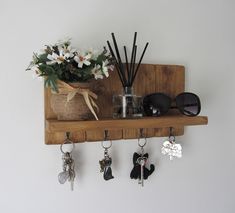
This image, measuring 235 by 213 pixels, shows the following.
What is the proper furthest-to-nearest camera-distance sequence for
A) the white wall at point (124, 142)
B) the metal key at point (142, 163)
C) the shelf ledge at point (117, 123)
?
the metal key at point (142, 163) → the white wall at point (124, 142) → the shelf ledge at point (117, 123)

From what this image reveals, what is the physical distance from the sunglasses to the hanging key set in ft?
0.31

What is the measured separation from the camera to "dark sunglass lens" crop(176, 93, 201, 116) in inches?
34.0

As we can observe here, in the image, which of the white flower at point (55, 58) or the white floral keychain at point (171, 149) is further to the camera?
the white floral keychain at point (171, 149)

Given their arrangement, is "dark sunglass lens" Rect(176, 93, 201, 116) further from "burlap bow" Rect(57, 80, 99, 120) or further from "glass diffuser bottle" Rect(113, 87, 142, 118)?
A: "burlap bow" Rect(57, 80, 99, 120)

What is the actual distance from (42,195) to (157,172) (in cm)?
41

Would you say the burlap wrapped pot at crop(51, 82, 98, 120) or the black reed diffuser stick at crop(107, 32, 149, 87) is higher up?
the black reed diffuser stick at crop(107, 32, 149, 87)

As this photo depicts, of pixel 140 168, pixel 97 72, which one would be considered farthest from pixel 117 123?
A: pixel 140 168

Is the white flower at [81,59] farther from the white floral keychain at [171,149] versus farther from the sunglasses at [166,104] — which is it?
the white floral keychain at [171,149]

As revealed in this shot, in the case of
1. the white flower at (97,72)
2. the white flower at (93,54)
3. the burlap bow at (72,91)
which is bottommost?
the burlap bow at (72,91)

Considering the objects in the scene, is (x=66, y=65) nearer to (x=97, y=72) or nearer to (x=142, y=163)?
(x=97, y=72)

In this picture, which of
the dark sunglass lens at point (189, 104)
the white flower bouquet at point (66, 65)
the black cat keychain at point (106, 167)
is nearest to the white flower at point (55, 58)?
the white flower bouquet at point (66, 65)

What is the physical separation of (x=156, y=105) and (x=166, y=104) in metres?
0.03

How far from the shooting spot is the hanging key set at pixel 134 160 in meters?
0.83

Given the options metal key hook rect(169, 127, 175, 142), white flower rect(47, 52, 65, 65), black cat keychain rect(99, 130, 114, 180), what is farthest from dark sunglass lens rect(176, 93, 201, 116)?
white flower rect(47, 52, 65, 65)
